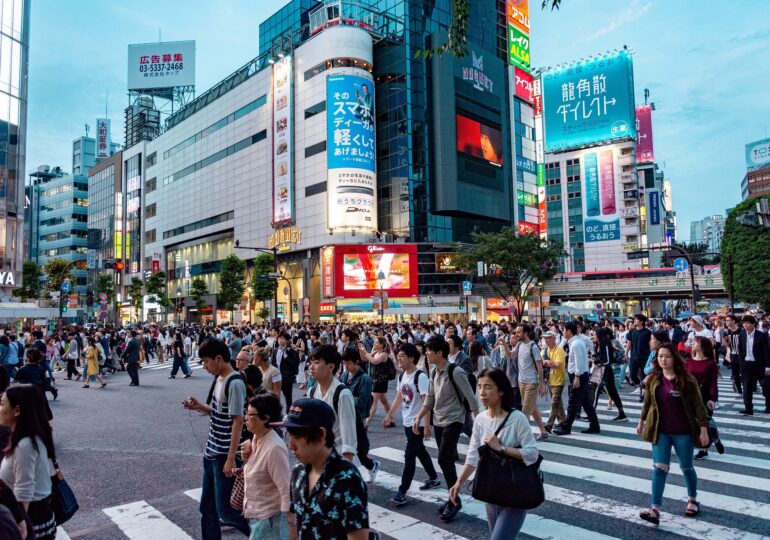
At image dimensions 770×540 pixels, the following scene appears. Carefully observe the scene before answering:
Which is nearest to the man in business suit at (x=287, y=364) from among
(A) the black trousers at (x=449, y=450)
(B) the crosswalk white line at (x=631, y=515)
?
(A) the black trousers at (x=449, y=450)

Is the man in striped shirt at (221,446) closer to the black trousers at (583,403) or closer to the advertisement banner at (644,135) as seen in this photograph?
the black trousers at (583,403)

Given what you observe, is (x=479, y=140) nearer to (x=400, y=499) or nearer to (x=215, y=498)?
(x=400, y=499)

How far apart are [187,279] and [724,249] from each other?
62.8 m

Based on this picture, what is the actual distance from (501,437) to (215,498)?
2.58 metres

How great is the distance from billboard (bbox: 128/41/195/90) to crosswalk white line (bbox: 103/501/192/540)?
84.0m

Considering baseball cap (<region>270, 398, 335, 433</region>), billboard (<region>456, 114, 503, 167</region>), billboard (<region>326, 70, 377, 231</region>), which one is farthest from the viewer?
billboard (<region>456, 114, 503, 167</region>)

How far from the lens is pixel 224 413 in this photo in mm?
4766

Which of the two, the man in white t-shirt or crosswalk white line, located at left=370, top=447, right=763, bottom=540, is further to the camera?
the man in white t-shirt

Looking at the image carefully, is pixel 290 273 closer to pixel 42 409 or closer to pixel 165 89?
pixel 165 89

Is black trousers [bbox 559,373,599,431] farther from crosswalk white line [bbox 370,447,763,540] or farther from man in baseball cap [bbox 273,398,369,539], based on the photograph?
man in baseball cap [bbox 273,398,369,539]

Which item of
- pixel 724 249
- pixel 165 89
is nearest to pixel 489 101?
pixel 724 249

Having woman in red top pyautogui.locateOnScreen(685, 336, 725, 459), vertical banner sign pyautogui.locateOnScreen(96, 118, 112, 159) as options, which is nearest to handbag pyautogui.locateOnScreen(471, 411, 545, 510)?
woman in red top pyautogui.locateOnScreen(685, 336, 725, 459)

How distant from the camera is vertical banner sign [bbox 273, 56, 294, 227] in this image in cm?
5541

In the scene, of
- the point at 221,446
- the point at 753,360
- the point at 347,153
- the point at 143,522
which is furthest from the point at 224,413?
the point at 347,153
